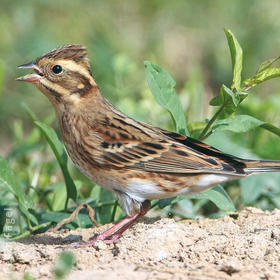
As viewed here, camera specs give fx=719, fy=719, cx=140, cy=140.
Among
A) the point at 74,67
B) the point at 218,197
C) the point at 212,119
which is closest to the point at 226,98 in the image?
the point at 212,119

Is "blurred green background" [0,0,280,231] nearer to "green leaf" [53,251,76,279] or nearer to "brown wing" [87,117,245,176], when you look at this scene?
"brown wing" [87,117,245,176]

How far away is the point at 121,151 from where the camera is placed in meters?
6.16

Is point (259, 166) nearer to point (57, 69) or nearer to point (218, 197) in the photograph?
point (218, 197)

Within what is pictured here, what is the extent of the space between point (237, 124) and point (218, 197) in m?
0.69

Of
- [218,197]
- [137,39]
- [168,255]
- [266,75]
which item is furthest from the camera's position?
[137,39]

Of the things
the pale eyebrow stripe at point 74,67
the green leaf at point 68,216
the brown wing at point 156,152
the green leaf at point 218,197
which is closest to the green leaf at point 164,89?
the brown wing at point 156,152

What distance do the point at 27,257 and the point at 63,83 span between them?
5.57 feet

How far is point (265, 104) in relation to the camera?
871 centimetres

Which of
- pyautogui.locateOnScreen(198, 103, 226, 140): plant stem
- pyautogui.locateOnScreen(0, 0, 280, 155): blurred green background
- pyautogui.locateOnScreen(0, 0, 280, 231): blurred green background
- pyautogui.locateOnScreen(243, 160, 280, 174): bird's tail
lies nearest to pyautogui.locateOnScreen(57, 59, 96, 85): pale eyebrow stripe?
pyautogui.locateOnScreen(198, 103, 226, 140): plant stem

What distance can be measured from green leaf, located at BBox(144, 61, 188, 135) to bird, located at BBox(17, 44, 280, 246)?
0.21m

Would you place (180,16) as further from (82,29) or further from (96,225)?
(96,225)

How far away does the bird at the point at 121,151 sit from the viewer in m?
6.01

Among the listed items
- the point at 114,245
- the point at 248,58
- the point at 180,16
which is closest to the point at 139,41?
the point at 180,16

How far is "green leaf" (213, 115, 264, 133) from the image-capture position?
6152mm
